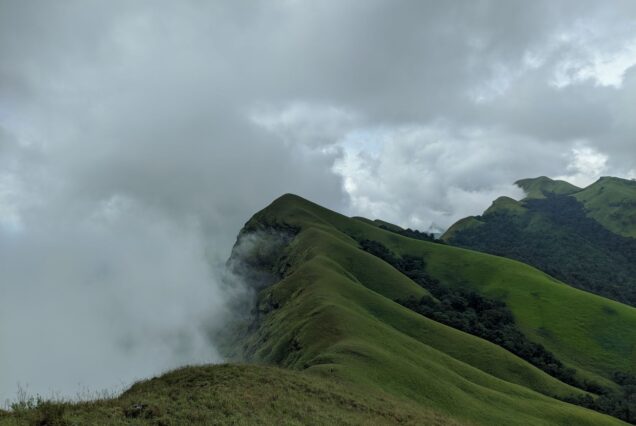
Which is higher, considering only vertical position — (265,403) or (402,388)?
(265,403)

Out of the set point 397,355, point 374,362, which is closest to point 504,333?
point 397,355

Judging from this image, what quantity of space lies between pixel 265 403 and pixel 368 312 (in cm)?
7245

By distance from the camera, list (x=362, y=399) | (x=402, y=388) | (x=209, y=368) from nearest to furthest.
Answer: (x=209, y=368)
(x=362, y=399)
(x=402, y=388)

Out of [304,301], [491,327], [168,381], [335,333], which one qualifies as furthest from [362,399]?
[491,327]

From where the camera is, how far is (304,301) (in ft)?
334

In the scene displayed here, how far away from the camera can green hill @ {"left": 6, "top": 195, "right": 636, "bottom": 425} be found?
26906 mm

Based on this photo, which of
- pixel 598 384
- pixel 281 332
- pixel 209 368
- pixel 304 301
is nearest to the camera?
pixel 209 368

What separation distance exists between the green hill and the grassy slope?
0.29m

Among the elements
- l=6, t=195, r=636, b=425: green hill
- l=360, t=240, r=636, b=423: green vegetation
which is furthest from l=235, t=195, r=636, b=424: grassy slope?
l=360, t=240, r=636, b=423: green vegetation

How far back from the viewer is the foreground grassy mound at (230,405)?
22.1 metres

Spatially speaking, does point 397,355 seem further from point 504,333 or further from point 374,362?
point 504,333

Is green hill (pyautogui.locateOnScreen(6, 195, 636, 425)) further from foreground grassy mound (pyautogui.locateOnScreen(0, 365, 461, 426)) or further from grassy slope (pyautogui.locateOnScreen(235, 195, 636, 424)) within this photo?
grassy slope (pyautogui.locateOnScreen(235, 195, 636, 424))

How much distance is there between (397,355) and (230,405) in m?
43.3

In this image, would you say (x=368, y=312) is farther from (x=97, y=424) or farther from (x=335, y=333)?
(x=97, y=424)
